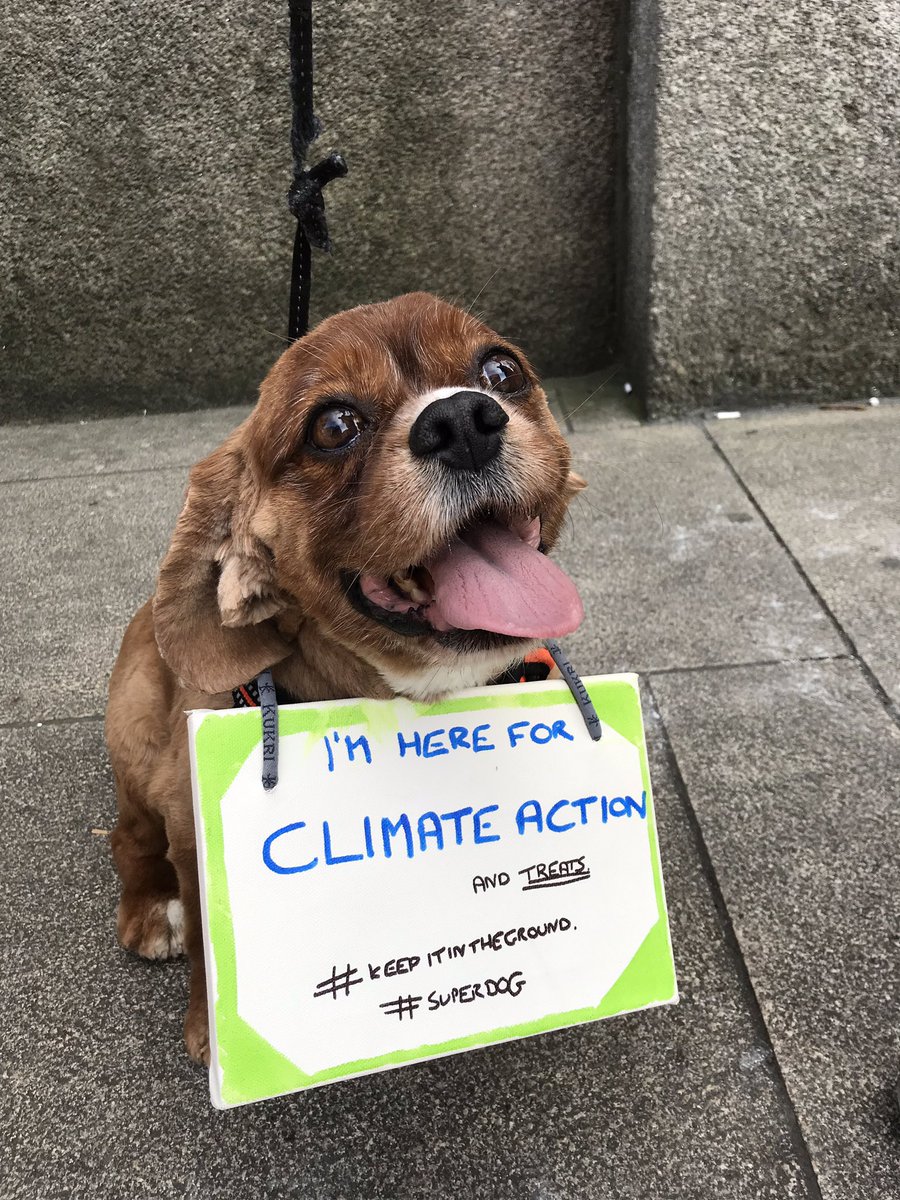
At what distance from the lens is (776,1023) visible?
73.5 inches

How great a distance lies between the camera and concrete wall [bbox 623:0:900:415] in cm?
442

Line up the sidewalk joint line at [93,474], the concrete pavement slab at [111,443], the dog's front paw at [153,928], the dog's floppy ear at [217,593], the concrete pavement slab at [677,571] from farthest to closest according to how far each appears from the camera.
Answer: the concrete pavement slab at [111,443]
the sidewalk joint line at [93,474]
the concrete pavement slab at [677,571]
the dog's front paw at [153,928]
the dog's floppy ear at [217,593]

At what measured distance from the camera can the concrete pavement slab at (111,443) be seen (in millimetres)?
4859

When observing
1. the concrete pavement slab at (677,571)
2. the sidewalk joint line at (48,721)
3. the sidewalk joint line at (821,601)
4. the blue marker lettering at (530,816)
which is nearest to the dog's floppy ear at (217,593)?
the blue marker lettering at (530,816)

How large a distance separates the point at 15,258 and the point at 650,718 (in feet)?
14.8

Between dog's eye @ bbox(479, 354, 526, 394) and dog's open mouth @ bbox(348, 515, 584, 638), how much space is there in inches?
11.4

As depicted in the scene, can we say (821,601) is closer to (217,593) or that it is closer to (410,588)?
(410,588)

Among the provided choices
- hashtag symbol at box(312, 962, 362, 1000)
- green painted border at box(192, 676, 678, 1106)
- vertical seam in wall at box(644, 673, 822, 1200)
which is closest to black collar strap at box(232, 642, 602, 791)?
green painted border at box(192, 676, 678, 1106)

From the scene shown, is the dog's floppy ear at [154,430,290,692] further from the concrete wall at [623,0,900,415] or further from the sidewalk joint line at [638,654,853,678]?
the concrete wall at [623,0,900,415]

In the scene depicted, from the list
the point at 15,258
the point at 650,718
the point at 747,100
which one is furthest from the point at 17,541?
the point at 747,100

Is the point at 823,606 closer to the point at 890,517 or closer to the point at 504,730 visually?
the point at 890,517

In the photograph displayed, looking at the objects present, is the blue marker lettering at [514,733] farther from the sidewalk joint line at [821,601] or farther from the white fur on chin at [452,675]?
the sidewalk joint line at [821,601]

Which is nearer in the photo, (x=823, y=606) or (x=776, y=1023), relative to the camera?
Answer: (x=776, y=1023)

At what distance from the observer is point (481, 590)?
5.01ft
